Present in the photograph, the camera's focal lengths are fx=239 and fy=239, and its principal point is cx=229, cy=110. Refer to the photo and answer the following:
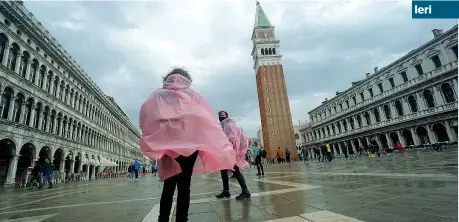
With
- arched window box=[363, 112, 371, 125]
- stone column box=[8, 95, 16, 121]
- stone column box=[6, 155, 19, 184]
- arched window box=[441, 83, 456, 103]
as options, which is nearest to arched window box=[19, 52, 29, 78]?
stone column box=[8, 95, 16, 121]

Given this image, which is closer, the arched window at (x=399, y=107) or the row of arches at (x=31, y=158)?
the row of arches at (x=31, y=158)

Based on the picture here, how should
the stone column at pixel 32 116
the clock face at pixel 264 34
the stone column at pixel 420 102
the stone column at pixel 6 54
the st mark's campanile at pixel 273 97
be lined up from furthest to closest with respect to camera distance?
the clock face at pixel 264 34, the st mark's campanile at pixel 273 97, the stone column at pixel 420 102, the stone column at pixel 32 116, the stone column at pixel 6 54

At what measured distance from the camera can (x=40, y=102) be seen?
810 inches

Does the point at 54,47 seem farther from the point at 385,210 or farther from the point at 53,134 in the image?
the point at 385,210

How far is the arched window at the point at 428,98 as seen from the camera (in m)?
29.3

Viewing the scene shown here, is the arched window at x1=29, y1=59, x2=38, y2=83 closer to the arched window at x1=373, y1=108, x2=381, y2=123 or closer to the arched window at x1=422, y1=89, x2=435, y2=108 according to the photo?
the arched window at x1=422, y1=89, x2=435, y2=108

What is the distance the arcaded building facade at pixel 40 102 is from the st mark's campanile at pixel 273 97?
32881 mm

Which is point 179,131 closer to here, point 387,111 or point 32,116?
point 32,116

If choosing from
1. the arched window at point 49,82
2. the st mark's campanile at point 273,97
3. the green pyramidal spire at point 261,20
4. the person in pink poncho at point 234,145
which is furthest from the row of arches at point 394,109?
the arched window at point 49,82

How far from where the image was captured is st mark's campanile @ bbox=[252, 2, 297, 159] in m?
51.8

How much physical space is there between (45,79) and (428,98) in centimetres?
4221

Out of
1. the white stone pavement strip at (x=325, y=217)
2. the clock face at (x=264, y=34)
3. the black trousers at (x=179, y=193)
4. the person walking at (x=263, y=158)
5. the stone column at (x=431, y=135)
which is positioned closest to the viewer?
the black trousers at (x=179, y=193)

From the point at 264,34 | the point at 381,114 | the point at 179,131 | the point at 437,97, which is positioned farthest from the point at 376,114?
the point at 179,131

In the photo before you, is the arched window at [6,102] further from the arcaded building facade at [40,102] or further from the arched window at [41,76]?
the arched window at [41,76]
